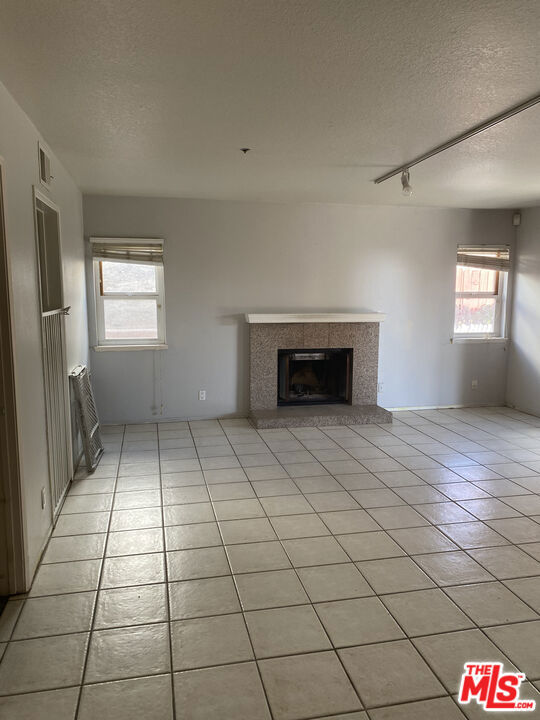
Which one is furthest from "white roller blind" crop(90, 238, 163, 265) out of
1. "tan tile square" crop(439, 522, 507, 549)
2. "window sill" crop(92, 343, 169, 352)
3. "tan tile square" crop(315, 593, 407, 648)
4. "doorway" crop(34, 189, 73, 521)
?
"tan tile square" crop(315, 593, 407, 648)

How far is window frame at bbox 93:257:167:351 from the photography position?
533 cm

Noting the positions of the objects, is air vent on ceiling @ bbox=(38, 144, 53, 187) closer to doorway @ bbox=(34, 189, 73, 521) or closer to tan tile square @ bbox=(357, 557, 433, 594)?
doorway @ bbox=(34, 189, 73, 521)

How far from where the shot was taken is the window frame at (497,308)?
6.35 m

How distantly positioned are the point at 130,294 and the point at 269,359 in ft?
5.34

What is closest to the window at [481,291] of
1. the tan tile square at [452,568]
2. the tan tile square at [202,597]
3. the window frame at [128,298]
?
the window frame at [128,298]

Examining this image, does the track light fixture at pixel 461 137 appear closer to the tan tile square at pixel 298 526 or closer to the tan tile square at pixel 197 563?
the tan tile square at pixel 298 526

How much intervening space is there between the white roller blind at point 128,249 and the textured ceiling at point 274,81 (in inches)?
46.8

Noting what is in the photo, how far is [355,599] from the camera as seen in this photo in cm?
243

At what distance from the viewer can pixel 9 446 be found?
7.82 ft

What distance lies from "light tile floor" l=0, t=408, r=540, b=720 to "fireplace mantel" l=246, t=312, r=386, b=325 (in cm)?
176

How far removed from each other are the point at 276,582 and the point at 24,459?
1370 millimetres

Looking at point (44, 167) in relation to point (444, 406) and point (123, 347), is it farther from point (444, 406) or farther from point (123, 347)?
point (444, 406)

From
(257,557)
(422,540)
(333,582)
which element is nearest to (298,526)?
(257,557)

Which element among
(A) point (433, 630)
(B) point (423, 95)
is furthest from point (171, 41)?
(A) point (433, 630)
